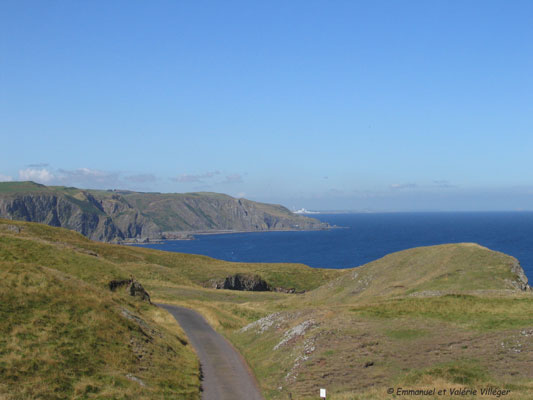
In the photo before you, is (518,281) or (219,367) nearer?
(219,367)

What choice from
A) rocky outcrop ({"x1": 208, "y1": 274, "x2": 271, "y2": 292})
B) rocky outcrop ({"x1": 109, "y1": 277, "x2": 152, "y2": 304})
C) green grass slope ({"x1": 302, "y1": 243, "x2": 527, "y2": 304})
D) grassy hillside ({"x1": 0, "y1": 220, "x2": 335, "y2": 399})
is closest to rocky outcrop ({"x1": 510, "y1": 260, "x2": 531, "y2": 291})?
green grass slope ({"x1": 302, "y1": 243, "x2": 527, "y2": 304})

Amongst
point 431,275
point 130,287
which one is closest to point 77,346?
point 130,287

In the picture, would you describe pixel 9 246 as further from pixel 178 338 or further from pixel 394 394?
pixel 394 394

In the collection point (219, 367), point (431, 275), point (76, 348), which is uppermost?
point (76, 348)

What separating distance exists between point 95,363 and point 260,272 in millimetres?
81006

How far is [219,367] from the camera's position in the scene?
96.1ft

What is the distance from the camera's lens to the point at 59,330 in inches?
950

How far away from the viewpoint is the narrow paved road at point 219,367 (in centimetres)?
2372

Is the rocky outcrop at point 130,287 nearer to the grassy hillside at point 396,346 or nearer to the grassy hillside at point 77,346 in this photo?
the grassy hillside at point 77,346

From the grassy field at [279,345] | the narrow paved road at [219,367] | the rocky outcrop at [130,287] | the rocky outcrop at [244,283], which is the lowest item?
the rocky outcrop at [244,283]

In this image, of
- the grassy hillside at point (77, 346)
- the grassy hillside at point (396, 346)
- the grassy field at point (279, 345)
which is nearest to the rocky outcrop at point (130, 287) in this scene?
the grassy field at point (279, 345)

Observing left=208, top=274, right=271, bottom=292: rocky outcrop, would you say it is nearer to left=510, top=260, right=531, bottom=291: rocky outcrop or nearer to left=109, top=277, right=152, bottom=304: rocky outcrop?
left=109, top=277, right=152, bottom=304: rocky outcrop

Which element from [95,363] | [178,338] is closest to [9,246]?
[178,338]

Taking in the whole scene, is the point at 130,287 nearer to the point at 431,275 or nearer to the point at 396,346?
the point at 396,346
